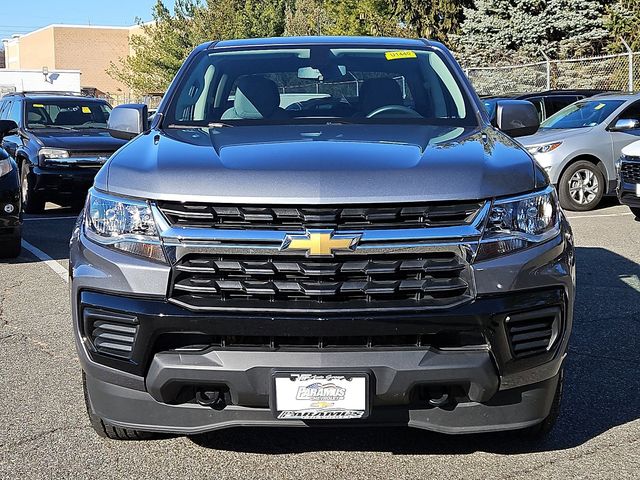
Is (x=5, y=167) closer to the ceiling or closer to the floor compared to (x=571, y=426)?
closer to the ceiling

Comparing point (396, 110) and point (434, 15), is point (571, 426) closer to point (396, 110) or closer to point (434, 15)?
point (396, 110)

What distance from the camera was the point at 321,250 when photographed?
3.15m

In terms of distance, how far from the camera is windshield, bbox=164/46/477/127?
4.60m

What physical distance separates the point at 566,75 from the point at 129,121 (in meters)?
20.9

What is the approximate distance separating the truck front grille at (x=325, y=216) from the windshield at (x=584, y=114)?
10.4m

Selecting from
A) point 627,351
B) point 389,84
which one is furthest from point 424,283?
point 627,351

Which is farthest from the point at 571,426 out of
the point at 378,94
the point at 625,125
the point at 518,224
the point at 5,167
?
the point at 625,125

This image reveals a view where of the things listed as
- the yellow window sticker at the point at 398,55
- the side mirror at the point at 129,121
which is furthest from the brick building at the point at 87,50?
the yellow window sticker at the point at 398,55

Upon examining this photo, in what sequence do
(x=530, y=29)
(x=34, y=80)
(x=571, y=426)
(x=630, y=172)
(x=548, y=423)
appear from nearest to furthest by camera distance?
(x=548, y=423)
(x=571, y=426)
(x=630, y=172)
(x=530, y=29)
(x=34, y=80)

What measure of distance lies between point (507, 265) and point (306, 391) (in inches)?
33.6

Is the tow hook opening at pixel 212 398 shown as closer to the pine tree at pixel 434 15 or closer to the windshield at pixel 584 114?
the windshield at pixel 584 114

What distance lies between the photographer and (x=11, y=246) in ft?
29.3

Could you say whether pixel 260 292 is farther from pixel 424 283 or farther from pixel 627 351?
pixel 627 351

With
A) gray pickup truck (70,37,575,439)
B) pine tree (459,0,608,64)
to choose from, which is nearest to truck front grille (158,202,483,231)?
gray pickup truck (70,37,575,439)
